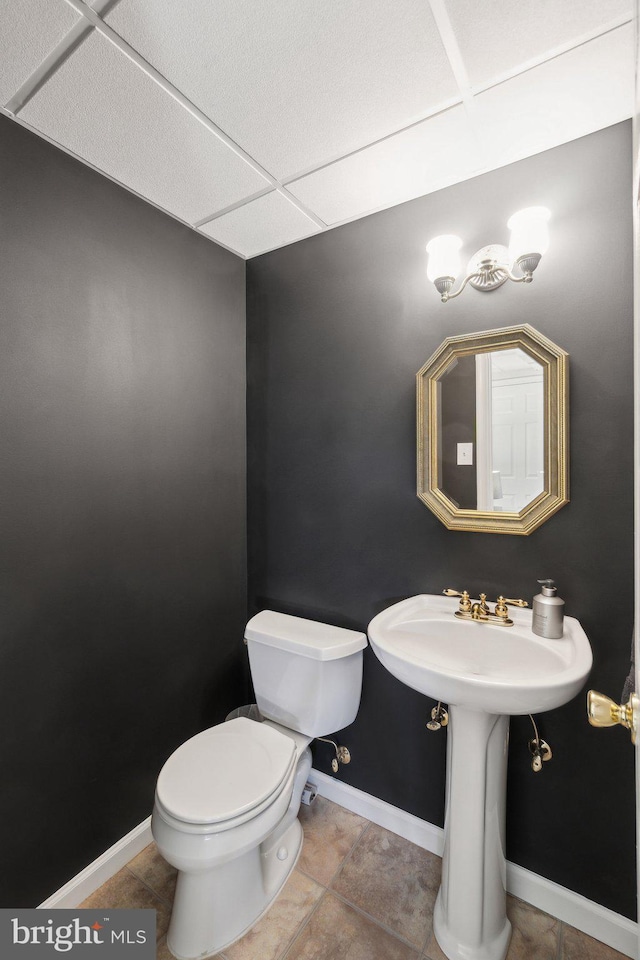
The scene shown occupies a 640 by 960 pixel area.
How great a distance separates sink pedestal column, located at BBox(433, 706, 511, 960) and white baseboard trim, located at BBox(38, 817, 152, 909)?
1.04 metres

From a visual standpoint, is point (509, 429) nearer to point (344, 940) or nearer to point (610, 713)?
point (610, 713)

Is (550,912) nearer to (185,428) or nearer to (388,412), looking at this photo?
(388,412)

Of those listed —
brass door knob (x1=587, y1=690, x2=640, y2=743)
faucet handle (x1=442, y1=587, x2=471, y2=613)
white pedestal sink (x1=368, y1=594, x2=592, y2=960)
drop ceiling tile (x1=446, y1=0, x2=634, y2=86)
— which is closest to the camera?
brass door knob (x1=587, y1=690, x2=640, y2=743)

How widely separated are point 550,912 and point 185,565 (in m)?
1.66

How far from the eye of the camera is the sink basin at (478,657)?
959 millimetres

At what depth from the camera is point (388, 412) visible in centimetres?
161

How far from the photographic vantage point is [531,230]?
1.25m

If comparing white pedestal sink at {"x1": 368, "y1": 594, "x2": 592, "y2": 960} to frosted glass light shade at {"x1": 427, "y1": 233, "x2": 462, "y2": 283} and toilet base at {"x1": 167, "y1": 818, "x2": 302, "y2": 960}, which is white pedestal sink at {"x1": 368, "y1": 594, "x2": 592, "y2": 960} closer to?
toilet base at {"x1": 167, "y1": 818, "x2": 302, "y2": 960}

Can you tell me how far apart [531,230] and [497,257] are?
128 mm

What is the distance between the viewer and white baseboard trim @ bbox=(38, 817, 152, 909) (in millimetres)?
1317

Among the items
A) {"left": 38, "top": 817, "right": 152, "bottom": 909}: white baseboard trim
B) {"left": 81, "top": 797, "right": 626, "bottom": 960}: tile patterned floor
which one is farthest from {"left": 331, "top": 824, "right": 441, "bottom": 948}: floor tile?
{"left": 38, "top": 817, "right": 152, "bottom": 909}: white baseboard trim

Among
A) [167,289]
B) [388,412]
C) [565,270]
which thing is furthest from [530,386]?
[167,289]

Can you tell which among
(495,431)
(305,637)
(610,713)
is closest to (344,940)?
(305,637)

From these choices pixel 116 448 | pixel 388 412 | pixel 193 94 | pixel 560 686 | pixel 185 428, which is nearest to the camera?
pixel 560 686
